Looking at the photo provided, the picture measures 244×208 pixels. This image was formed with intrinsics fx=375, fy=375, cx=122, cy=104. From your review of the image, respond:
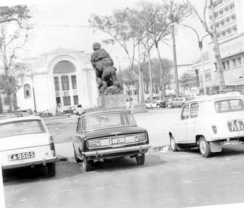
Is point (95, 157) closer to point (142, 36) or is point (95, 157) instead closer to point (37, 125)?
point (37, 125)

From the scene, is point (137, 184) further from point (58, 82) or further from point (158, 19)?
point (58, 82)

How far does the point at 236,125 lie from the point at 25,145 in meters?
4.40

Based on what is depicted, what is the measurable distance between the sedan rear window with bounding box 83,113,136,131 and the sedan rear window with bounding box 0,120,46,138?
95 centimetres

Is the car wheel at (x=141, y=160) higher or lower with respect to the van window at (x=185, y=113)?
lower

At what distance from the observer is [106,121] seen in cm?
802

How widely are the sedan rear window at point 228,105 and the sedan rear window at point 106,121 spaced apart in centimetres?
191

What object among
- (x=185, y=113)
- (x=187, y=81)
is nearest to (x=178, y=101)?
(x=185, y=113)

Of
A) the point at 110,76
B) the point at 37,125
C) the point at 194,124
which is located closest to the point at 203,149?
the point at 194,124

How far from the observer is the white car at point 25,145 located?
681cm

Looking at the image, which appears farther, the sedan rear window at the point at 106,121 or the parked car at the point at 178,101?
the parked car at the point at 178,101

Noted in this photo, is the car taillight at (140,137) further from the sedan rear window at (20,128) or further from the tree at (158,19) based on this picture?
the tree at (158,19)

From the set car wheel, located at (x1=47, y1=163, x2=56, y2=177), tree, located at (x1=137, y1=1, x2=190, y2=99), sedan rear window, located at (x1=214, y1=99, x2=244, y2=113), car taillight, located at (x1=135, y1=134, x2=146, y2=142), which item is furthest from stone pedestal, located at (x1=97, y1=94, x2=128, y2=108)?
tree, located at (x1=137, y1=1, x2=190, y2=99)

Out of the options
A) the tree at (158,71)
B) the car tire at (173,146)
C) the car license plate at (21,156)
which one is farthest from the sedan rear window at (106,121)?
the tree at (158,71)

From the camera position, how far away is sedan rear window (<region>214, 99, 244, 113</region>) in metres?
8.20
